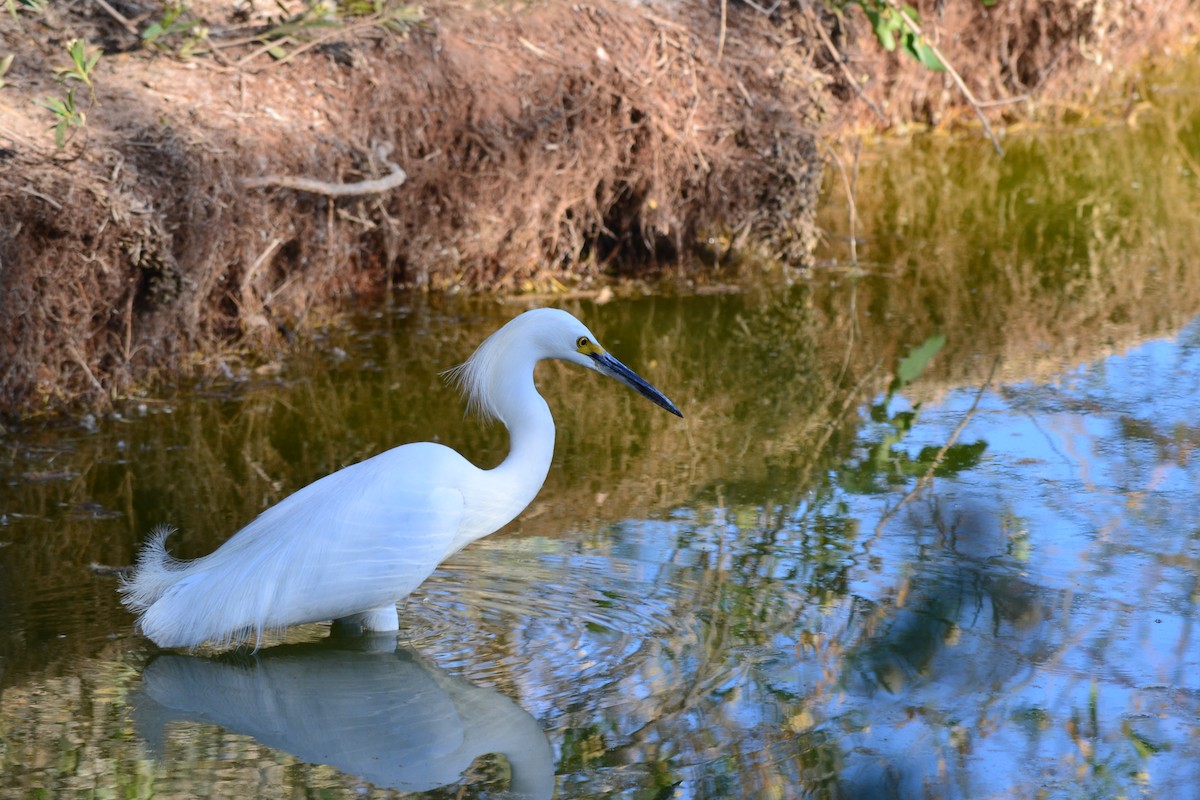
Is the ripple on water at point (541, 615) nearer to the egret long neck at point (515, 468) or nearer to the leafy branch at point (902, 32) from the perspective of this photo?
the egret long neck at point (515, 468)

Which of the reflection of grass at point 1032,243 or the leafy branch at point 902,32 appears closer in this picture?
the reflection of grass at point 1032,243

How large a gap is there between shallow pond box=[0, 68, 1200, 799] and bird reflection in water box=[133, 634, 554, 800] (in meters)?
0.01

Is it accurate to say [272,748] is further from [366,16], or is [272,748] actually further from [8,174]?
[366,16]

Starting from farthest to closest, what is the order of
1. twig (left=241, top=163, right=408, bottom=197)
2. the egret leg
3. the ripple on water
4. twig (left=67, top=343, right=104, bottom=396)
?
twig (left=241, top=163, right=408, bottom=197), twig (left=67, top=343, right=104, bottom=396), the egret leg, the ripple on water

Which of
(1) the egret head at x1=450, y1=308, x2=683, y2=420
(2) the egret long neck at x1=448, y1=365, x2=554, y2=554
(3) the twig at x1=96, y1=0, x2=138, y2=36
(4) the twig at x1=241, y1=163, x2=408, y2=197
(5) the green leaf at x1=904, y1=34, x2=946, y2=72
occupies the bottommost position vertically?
(2) the egret long neck at x1=448, y1=365, x2=554, y2=554

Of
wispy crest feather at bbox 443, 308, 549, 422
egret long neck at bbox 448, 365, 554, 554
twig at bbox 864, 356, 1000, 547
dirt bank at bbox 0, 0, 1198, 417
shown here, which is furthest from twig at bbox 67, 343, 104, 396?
twig at bbox 864, 356, 1000, 547

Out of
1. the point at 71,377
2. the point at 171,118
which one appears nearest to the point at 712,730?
the point at 71,377

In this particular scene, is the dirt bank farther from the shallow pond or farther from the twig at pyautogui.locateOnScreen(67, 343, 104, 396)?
the shallow pond

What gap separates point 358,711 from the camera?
12.2 ft

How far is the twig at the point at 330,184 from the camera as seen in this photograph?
624cm

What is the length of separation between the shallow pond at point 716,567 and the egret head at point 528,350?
0.60 metres

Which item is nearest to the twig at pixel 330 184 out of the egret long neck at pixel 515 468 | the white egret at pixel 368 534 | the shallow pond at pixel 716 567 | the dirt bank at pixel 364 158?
the dirt bank at pixel 364 158

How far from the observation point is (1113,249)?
805cm

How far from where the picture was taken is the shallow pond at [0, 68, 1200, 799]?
11.1 ft
